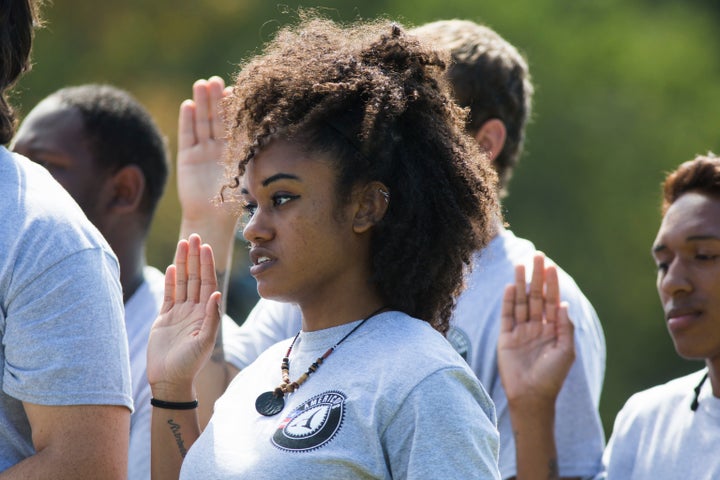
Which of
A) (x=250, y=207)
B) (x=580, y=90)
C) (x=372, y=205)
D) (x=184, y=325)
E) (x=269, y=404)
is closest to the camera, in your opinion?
(x=269, y=404)

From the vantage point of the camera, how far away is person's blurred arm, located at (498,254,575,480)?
3.52 m

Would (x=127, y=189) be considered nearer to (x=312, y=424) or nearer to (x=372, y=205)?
(x=372, y=205)

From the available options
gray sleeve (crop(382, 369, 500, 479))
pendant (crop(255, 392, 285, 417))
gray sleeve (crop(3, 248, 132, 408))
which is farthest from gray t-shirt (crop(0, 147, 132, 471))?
gray sleeve (crop(382, 369, 500, 479))

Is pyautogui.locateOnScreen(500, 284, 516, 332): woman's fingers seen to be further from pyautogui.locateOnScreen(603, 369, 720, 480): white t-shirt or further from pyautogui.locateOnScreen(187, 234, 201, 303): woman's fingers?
pyautogui.locateOnScreen(187, 234, 201, 303): woman's fingers

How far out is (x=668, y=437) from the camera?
144 inches

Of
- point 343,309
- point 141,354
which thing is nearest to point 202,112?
point 141,354

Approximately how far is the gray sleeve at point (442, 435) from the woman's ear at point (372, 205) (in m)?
0.44

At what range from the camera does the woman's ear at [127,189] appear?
4629mm

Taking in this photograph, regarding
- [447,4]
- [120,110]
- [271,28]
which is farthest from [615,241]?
[120,110]

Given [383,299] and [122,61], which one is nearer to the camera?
[383,299]

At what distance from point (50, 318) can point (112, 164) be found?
2249 millimetres

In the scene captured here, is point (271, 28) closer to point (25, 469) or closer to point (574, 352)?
point (574, 352)

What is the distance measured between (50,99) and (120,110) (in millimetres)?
276

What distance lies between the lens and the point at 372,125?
268cm
